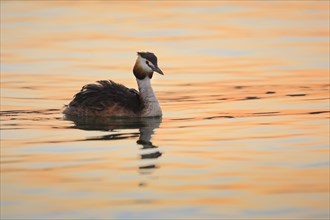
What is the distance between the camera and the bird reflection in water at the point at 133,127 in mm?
15164

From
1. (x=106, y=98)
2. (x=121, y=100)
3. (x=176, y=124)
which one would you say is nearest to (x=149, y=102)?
(x=121, y=100)

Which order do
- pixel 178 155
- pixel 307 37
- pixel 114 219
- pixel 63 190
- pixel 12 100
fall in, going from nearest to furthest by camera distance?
pixel 114 219, pixel 63 190, pixel 178 155, pixel 12 100, pixel 307 37

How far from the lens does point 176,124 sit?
18.1m

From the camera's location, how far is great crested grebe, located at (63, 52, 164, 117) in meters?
19.3

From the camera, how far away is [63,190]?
12789 mm

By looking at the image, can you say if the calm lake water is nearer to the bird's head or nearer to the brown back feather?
the brown back feather

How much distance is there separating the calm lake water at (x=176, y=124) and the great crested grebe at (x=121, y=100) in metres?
0.24

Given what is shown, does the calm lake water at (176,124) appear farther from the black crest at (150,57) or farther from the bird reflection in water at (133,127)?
the black crest at (150,57)

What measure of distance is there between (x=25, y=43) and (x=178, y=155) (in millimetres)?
15970

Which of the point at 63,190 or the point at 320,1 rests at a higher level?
the point at 320,1

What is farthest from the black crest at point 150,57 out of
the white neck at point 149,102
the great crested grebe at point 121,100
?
the white neck at point 149,102

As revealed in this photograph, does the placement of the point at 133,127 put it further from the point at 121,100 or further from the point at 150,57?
the point at 150,57

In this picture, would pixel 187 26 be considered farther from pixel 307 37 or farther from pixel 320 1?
pixel 320 1

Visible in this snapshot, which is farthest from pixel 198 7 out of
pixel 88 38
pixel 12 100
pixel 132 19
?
pixel 12 100
